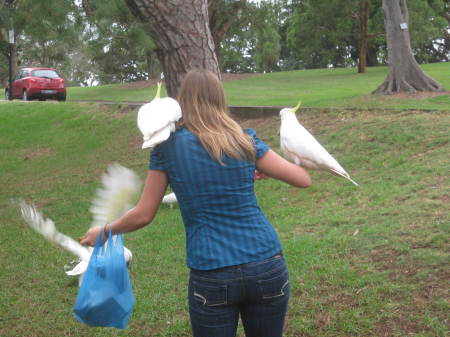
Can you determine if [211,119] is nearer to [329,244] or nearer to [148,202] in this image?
[148,202]

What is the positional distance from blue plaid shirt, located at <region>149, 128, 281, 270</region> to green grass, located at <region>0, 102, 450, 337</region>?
1936 millimetres

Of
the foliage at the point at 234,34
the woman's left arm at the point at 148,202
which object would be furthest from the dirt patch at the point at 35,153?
the woman's left arm at the point at 148,202

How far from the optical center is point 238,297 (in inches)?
92.0

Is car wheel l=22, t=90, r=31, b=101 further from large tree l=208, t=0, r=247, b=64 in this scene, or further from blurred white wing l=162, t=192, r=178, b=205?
blurred white wing l=162, t=192, r=178, b=205

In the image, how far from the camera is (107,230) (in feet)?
8.43

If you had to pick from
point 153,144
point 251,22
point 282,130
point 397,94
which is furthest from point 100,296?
point 251,22

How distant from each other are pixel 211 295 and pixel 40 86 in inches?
815

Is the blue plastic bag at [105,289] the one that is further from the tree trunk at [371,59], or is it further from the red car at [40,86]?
the tree trunk at [371,59]

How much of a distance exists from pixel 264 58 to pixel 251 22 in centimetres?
2095

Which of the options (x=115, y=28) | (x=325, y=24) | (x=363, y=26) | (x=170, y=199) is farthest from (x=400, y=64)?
(x=325, y=24)

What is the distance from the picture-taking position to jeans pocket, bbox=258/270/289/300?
7.68 ft

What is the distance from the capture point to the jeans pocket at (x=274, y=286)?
2342mm

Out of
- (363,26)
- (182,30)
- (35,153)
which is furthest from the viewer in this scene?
(363,26)

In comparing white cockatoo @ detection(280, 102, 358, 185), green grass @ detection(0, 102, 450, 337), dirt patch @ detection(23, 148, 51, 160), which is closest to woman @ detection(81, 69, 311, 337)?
white cockatoo @ detection(280, 102, 358, 185)
